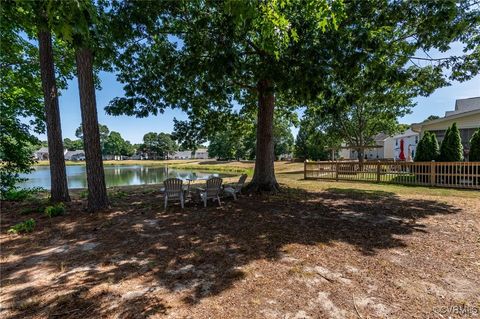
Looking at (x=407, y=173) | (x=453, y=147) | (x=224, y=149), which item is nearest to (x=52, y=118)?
(x=407, y=173)

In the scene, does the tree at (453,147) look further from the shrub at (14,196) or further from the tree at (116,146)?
the tree at (116,146)

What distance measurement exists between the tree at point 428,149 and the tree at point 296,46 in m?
4.44

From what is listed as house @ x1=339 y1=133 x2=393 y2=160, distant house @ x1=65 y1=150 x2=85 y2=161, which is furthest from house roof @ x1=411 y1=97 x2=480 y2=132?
distant house @ x1=65 y1=150 x2=85 y2=161

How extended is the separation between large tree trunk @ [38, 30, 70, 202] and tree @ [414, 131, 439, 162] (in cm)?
1524

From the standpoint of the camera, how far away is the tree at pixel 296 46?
586 centimetres

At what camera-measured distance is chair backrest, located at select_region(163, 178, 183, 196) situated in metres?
7.06

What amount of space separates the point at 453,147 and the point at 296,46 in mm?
9817

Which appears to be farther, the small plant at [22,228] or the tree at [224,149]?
the tree at [224,149]

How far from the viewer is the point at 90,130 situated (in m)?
6.34

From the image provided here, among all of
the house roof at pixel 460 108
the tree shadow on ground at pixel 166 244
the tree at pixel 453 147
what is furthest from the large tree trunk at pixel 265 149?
the house roof at pixel 460 108

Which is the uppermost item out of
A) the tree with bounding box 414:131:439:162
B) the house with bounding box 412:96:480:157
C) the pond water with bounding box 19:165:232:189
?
the house with bounding box 412:96:480:157

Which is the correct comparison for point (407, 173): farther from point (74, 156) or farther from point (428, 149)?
point (74, 156)

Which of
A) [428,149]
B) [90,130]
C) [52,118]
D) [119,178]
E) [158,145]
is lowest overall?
[119,178]

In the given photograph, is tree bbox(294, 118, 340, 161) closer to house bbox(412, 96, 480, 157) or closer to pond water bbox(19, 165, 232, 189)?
house bbox(412, 96, 480, 157)
